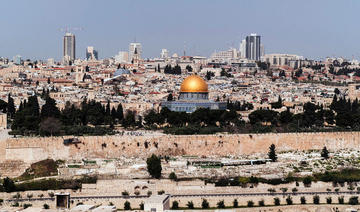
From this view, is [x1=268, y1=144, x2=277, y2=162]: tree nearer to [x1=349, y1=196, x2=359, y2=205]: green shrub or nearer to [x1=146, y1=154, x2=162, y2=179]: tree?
[x1=146, y1=154, x2=162, y2=179]: tree

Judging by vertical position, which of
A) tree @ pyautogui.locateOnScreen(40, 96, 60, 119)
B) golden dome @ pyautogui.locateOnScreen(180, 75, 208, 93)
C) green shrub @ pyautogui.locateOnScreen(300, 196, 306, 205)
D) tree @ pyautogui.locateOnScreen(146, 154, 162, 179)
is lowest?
green shrub @ pyautogui.locateOnScreen(300, 196, 306, 205)

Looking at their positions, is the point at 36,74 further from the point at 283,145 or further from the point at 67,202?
the point at 67,202

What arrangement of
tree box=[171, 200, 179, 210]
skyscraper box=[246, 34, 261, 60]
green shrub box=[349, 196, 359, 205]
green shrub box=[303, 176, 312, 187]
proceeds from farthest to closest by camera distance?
skyscraper box=[246, 34, 261, 60], green shrub box=[303, 176, 312, 187], green shrub box=[349, 196, 359, 205], tree box=[171, 200, 179, 210]

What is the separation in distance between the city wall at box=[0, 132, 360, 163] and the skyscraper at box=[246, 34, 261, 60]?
5182 inches

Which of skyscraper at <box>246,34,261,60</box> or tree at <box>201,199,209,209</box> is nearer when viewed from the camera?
tree at <box>201,199,209,209</box>

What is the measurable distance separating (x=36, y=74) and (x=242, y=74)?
80.4 feet

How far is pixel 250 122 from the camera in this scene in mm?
51375

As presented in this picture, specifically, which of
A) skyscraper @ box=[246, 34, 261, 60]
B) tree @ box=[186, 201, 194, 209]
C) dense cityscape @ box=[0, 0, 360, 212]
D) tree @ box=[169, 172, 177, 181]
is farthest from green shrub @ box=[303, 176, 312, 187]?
skyscraper @ box=[246, 34, 261, 60]

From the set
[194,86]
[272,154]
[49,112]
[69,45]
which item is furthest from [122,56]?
[272,154]

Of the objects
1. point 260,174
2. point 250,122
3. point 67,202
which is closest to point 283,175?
point 260,174

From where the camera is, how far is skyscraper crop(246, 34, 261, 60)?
17725cm

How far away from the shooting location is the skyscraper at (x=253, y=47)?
177 m

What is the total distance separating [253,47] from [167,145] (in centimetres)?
13533

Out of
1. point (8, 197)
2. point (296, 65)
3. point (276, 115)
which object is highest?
point (296, 65)
